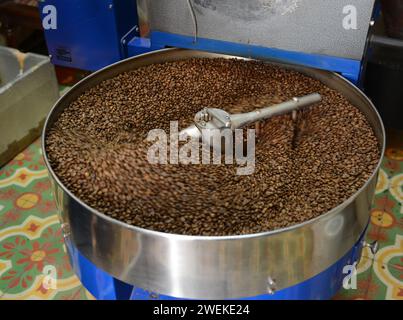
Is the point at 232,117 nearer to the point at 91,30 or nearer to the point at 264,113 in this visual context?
the point at 264,113

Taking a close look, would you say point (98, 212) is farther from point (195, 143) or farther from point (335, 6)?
point (335, 6)

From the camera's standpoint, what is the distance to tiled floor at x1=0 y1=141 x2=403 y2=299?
6.07 ft

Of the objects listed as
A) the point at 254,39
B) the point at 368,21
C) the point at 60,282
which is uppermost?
the point at 368,21

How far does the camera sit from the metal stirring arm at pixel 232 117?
4.51 feet

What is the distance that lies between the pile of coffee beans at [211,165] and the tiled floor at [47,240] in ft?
2.18

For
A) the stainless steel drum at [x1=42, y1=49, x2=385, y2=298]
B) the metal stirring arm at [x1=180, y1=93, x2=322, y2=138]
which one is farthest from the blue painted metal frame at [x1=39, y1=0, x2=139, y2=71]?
the stainless steel drum at [x1=42, y1=49, x2=385, y2=298]

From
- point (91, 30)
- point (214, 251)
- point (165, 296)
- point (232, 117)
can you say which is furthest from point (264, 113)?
point (91, 30)

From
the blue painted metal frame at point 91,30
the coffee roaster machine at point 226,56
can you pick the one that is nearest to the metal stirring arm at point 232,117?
the coffee roaster machine at point 226,56

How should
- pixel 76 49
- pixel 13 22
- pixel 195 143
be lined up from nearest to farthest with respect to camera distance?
1. pixel 195 143
2. pixel 76 49
3. pixel 13 22

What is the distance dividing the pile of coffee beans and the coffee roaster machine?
0.18 feet

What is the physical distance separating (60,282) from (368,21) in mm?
1436

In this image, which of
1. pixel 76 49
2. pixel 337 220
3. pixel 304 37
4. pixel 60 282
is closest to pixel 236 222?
pixel 337 220

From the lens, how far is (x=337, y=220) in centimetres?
120
